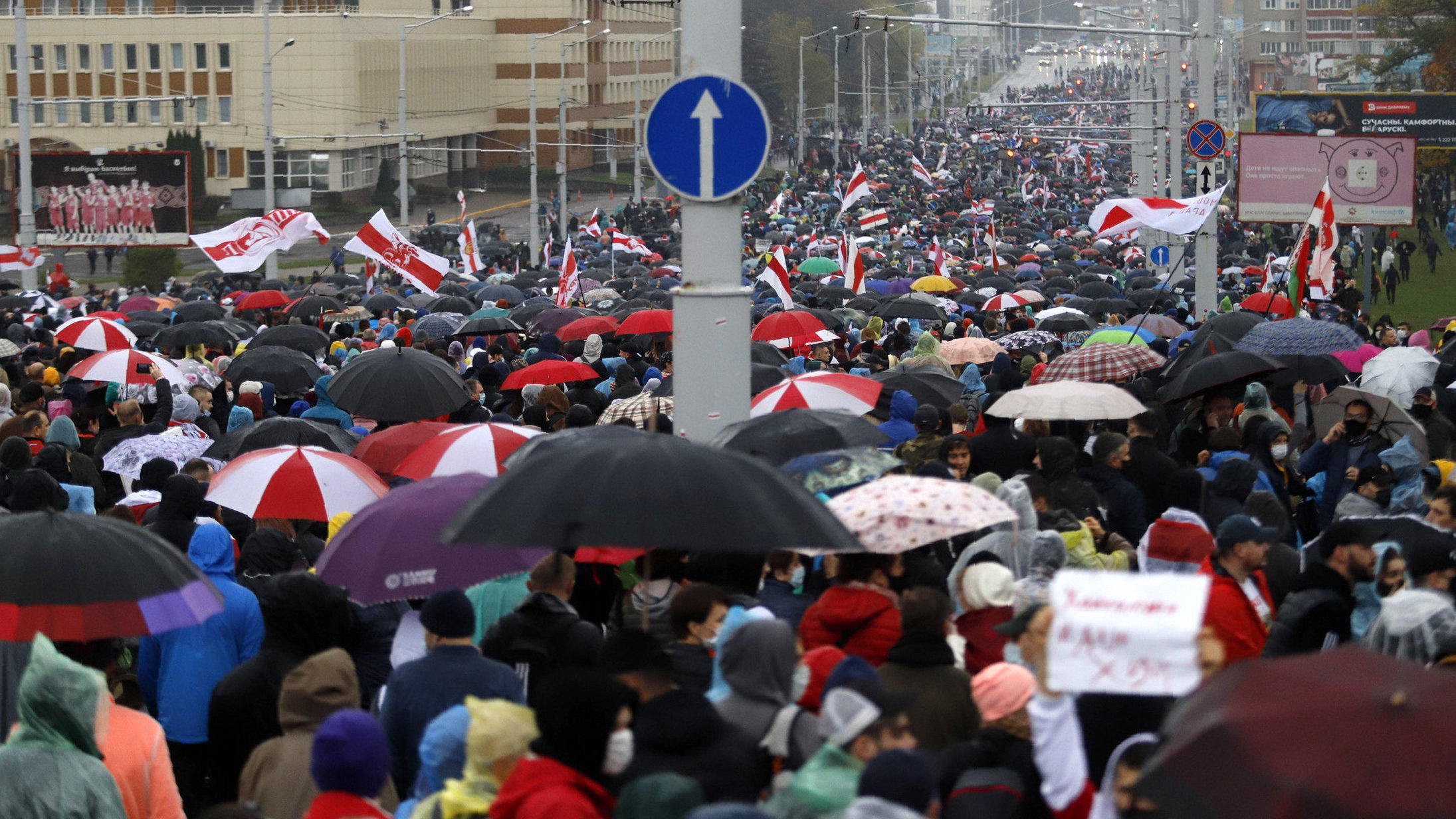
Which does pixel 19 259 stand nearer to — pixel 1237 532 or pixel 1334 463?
pixel 1334 463

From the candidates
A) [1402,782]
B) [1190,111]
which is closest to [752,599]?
[1402,782]

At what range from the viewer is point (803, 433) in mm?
7793

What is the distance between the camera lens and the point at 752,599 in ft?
20.0

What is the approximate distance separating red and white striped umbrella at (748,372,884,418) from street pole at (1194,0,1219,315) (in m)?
9.29

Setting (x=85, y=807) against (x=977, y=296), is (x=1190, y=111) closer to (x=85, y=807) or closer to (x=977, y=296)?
(x=977, y=296)

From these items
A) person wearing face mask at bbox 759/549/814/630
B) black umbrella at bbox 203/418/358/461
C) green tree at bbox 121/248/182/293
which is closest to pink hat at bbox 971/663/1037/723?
person wearing face mask at bbox 759/549/814/630

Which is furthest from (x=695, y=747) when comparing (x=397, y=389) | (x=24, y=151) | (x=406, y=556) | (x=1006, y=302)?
(x=24, y=151)

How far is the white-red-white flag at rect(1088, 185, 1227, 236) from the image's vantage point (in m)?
17.9

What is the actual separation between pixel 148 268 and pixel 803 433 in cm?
3942

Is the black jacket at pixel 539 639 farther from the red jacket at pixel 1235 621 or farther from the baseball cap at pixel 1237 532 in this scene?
the baseball cap at pixel 1237 532

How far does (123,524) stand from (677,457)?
1.73 m

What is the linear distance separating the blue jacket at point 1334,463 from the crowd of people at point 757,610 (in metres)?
0.02

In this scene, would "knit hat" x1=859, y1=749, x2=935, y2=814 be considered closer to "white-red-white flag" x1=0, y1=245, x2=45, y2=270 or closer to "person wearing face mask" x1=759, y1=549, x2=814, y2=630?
"person wearing face mask" x1=759, y1=549, x2=814, y2=630

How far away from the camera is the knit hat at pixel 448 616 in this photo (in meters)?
5.36
